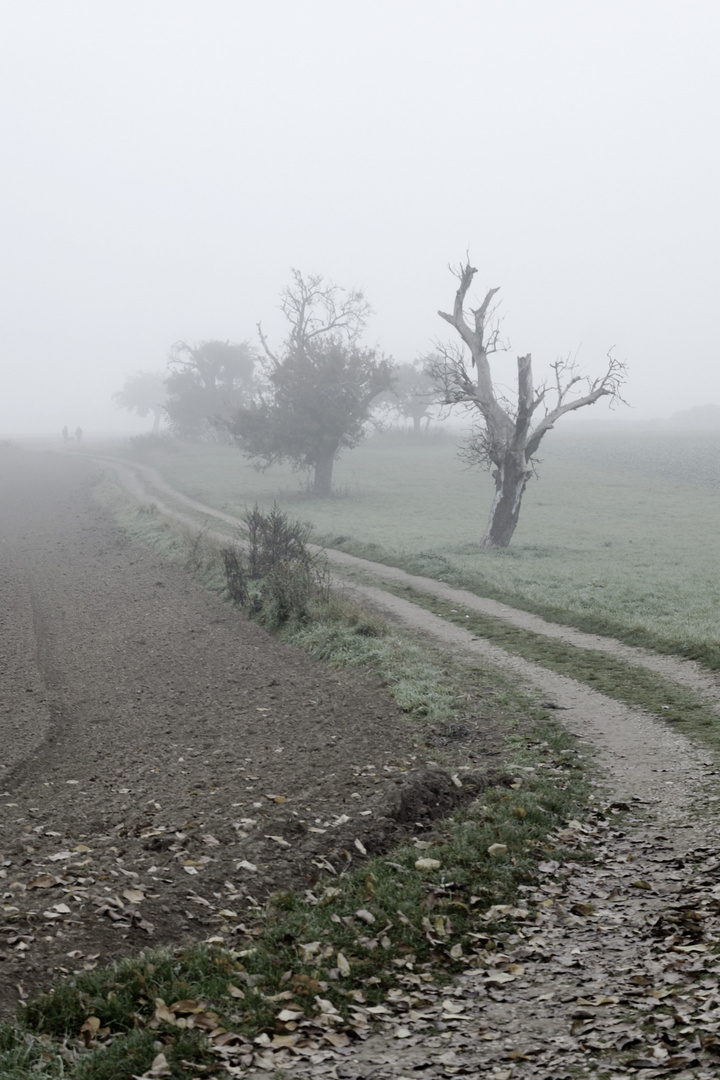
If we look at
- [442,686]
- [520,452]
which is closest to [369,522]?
[520,452]

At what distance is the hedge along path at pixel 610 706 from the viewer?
902 centimetres

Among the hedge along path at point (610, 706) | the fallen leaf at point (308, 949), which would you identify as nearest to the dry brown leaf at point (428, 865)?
the fallen leaf at point (308, 949)

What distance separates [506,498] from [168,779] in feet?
69.5

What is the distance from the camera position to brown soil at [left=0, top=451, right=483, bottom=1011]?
724 cm

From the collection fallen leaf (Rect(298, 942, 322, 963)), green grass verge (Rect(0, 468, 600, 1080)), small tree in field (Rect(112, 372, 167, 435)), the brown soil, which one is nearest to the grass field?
the brown soil

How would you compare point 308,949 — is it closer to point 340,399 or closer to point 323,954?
point 323,954

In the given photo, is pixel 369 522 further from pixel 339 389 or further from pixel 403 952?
pixel 403 952

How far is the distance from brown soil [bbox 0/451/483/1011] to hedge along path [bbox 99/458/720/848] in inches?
84.3

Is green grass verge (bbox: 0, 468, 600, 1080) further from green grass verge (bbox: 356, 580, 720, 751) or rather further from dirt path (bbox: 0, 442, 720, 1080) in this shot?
green grass verge (bbox: 356, 580, 720, 751)

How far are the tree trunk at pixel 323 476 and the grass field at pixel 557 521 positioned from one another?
3.19 feet

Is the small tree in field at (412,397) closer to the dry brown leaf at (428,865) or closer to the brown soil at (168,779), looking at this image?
the brown soil at (168,779)

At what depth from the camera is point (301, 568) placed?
2056cm

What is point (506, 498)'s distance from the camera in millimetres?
29766

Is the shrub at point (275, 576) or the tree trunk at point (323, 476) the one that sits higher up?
the tree trunk at point (323, 476)
